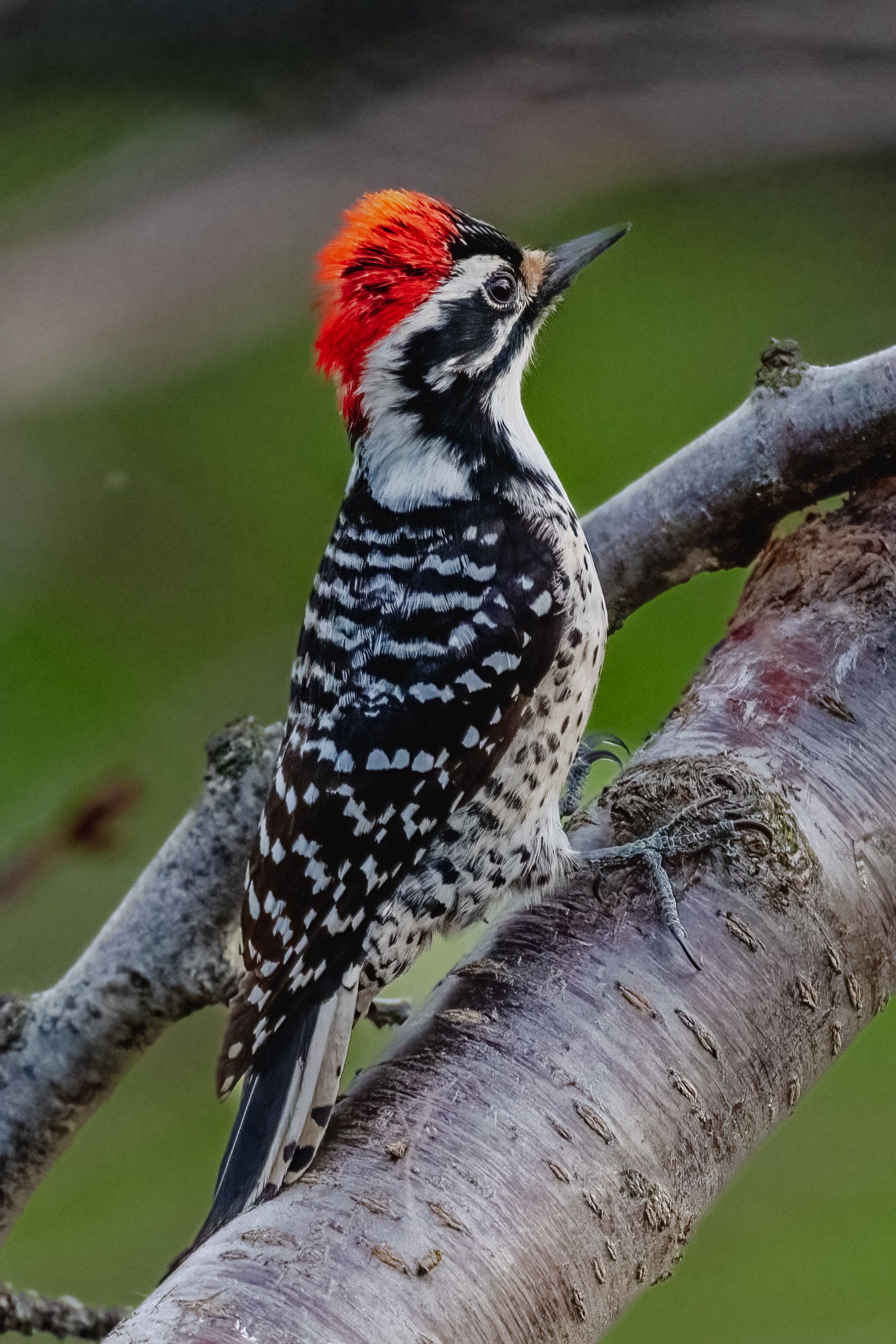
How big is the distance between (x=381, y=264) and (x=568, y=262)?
21cm

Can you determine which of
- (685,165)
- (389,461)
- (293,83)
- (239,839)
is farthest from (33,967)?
(685,165)

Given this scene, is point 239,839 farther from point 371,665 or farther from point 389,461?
point 389,461

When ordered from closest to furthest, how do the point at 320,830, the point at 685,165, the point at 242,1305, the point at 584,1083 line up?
the point at 242,1305, the point at 584,1083, the point at 320,830, the point at 685,165

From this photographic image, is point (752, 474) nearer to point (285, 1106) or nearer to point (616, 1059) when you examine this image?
point (616, 1059)

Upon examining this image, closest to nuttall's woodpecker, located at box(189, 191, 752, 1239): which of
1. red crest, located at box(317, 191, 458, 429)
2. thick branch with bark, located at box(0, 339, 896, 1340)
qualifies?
red crest, located at box(317, 191, 458, 429)

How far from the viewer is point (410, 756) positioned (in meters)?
1.01

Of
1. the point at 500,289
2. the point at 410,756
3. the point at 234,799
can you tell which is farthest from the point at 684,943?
the point at 500,289

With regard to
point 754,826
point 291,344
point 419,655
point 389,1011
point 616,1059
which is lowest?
point 616,1059

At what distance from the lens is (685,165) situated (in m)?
1.26

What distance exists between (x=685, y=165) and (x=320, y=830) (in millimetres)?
853

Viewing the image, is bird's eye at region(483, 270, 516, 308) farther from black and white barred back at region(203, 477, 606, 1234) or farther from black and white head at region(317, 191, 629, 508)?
black and white barred back at region(203, 477, 606, 1234)

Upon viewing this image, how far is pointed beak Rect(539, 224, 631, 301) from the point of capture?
1.12 metres

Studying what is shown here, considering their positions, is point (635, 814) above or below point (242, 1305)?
above

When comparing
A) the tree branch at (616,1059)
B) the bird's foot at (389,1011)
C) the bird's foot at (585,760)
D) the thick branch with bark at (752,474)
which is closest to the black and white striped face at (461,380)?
the thick branch with bark at (752,474)
